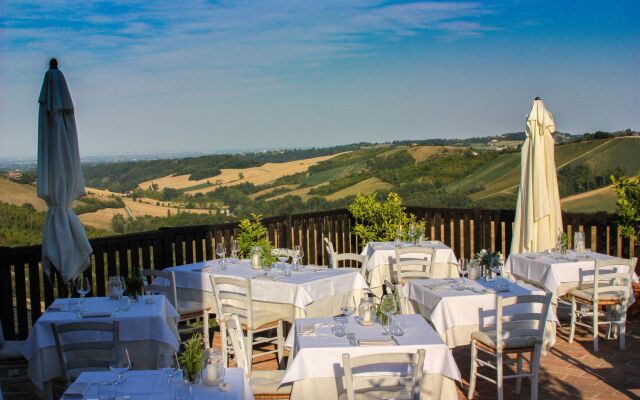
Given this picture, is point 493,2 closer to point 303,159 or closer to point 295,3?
point 295,3

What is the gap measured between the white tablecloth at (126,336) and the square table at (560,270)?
4.44 metres

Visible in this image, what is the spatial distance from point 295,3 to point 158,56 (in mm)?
4662

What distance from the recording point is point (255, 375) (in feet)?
16.7

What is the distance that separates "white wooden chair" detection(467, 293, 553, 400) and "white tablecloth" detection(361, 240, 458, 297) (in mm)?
3287

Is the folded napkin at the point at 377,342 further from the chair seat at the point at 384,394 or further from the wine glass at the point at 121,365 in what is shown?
the wine glass at the point at 121,365

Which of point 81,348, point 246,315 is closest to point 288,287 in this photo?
point 246,315

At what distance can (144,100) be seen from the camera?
69.3 ft

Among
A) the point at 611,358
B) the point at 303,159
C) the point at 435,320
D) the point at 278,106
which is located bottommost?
the point at 611,358

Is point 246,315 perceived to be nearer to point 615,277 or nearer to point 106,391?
point 106,391

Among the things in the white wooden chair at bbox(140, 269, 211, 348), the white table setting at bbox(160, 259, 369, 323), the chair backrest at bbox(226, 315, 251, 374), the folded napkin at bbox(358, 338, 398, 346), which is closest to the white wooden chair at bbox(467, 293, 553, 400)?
the folded napkin at bbox(358, 338, 398, 346)

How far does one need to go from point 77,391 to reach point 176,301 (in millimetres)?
3854

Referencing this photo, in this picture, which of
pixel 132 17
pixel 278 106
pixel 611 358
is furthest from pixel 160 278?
pixel 278 106

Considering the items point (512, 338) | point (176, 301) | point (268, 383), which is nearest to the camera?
point (268, 383)

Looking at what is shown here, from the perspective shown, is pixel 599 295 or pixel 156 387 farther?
pixel 599 295
